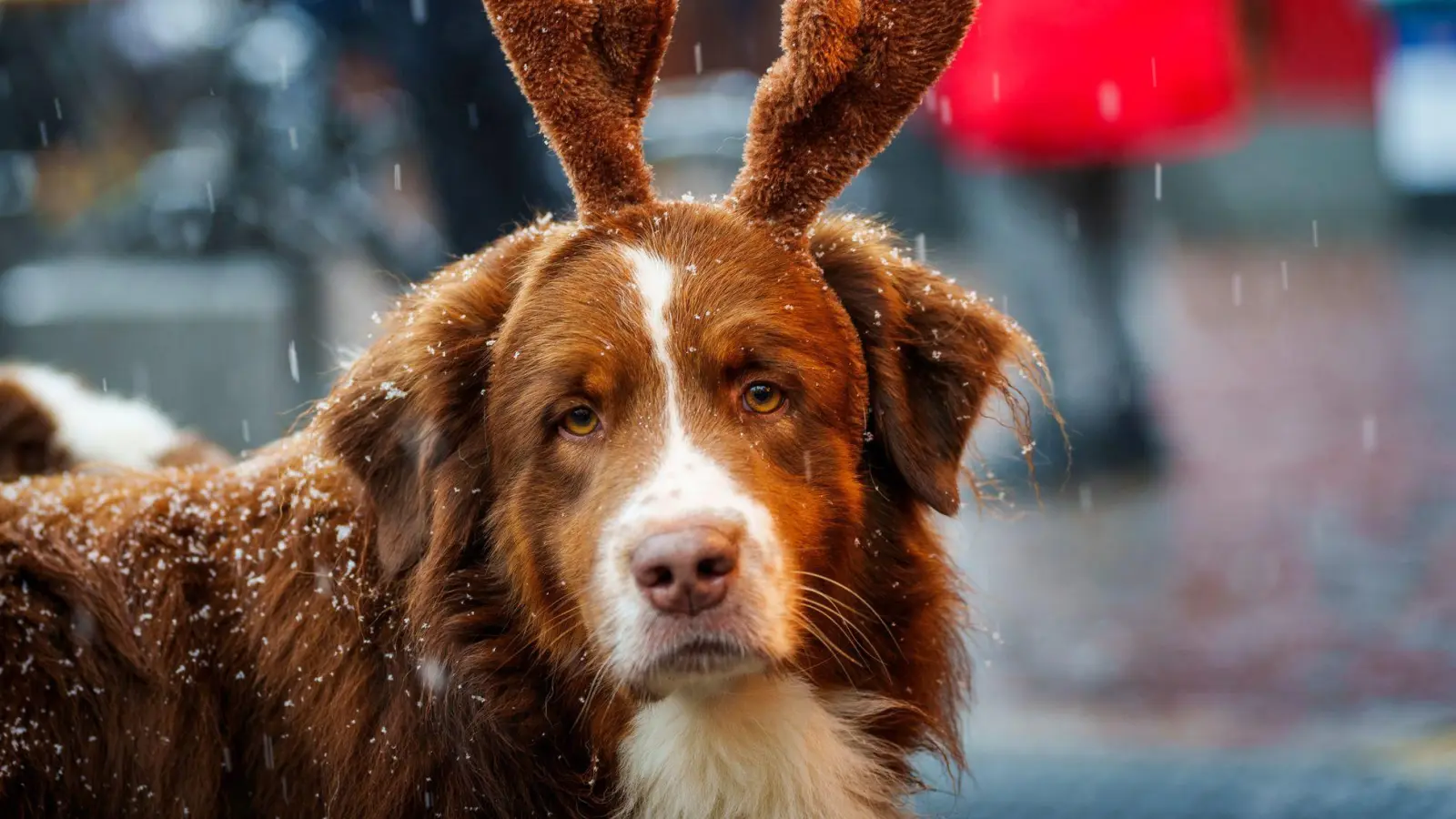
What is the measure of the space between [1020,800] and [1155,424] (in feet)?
16.4

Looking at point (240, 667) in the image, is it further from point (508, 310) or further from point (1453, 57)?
point (1453, 57)

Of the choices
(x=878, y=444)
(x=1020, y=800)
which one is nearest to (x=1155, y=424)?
(x=1020, y=800)

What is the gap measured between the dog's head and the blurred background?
0.68m

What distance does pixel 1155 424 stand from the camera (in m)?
9.00

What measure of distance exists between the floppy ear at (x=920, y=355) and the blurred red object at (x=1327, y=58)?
1487cm

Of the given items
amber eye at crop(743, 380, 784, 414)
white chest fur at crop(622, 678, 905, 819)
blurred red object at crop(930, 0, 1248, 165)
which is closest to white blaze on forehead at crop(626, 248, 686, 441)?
amber eye at crop(743, 380, 784, 414)

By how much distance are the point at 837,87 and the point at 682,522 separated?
0.92m

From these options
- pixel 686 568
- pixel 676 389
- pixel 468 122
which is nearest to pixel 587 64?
pixel 676 389

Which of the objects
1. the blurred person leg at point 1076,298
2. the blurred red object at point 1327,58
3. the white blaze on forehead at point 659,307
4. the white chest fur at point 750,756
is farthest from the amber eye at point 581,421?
the blurred red object at point 1327,58

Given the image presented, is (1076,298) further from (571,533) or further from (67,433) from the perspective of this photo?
(571,533)

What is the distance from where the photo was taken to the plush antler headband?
2.83 m

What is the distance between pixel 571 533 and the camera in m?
2.86

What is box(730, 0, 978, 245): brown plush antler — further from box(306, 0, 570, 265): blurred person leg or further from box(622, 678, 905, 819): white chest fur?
box(306, 0, 570, 265): blurred person leg

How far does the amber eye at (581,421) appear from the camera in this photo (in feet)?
9.59
